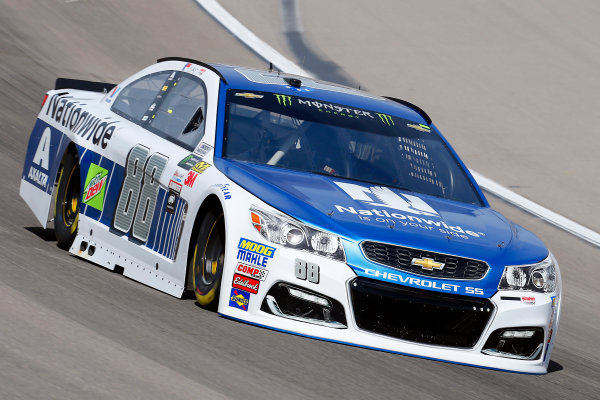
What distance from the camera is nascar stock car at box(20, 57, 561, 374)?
19.5ft

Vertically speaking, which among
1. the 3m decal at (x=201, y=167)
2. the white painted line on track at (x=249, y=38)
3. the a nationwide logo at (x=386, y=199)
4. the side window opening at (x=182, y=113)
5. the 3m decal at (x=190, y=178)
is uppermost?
the white painted line on track at (x=249, y=38)

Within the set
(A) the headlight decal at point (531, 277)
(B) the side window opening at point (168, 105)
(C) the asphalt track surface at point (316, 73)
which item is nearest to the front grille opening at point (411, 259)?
(A) the headlight decal at point (531, 277)

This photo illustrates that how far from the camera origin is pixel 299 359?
18.5 feet

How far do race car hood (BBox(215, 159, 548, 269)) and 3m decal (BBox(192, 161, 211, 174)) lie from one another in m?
0.09

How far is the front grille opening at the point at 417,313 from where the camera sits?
232 inches

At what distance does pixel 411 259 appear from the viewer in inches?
235

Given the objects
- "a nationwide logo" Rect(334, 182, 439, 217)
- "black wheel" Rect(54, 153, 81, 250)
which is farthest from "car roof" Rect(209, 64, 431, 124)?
"black wheel" Rect(54, 153, 81, 250)

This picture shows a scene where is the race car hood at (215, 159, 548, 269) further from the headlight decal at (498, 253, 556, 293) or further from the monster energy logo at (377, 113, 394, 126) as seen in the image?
the monster energy logo at (377, 113, 394, 126)

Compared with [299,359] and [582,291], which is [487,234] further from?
[582,291]

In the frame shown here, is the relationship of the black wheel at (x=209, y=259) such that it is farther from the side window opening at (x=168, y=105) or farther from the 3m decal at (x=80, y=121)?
the 3m decal at (x=80, y=121)

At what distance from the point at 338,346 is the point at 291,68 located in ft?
39.9

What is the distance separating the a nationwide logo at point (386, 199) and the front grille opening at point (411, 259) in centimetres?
49

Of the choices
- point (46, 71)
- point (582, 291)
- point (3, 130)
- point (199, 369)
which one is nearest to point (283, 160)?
point (199, 369)

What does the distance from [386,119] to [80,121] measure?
2.32 m
